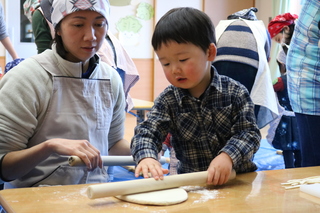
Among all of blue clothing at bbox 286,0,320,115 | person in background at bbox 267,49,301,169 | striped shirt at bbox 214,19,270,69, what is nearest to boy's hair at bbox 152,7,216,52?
blue clothing at bbox 286,0,320,115

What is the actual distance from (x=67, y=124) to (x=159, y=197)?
55cm

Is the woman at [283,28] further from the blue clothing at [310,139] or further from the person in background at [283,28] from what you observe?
the blue clothing at [310,139]

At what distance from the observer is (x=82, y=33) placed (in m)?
1.39

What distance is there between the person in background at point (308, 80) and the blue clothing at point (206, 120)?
1.64 feet

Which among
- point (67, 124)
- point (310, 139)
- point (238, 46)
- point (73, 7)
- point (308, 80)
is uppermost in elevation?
point (73, 7)

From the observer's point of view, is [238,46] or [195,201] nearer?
[195,201]

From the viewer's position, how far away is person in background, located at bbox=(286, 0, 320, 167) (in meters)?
1.69

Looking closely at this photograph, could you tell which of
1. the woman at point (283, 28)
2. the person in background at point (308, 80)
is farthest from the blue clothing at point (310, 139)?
the woman at point (283, 28)

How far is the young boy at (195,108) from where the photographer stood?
1.22m

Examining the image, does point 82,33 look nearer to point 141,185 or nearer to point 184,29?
point 184,29

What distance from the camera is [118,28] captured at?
7.09 metres

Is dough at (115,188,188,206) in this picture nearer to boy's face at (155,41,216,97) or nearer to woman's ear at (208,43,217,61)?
boy's face at (155,41,216,97)

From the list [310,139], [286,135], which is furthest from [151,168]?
[286,135]

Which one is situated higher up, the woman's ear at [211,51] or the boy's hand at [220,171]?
the woman's ear at [211,51]
